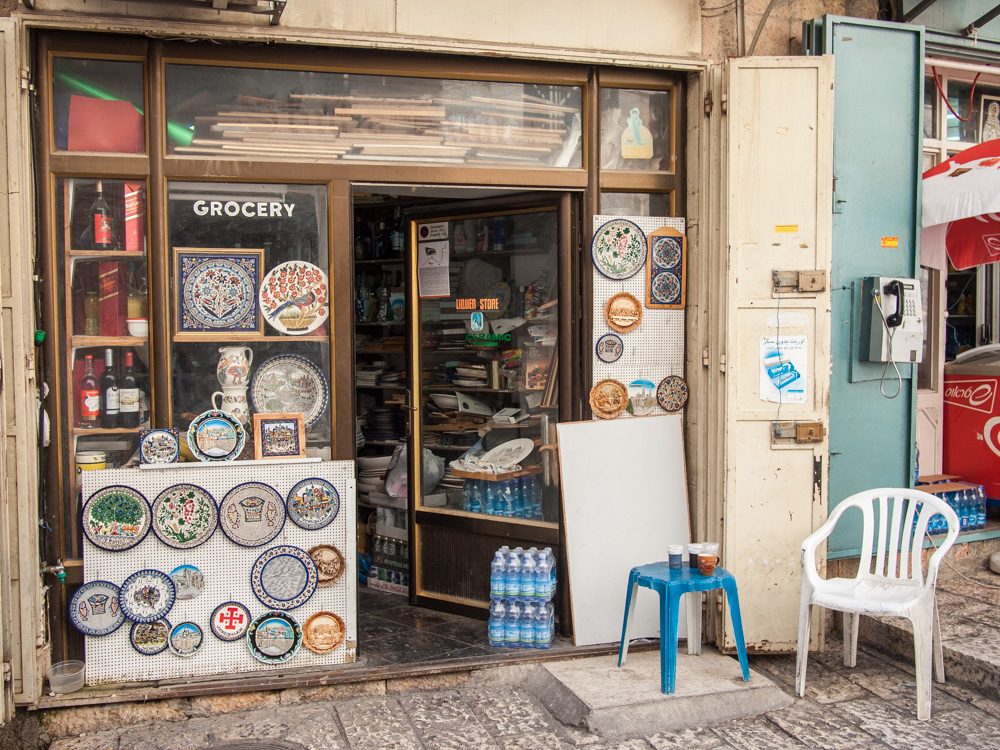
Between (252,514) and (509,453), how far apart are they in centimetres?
180

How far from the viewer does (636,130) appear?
5590 millimetres

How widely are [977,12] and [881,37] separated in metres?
1.15

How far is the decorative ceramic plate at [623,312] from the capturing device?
5.48 m

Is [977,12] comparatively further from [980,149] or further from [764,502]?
[764,502]

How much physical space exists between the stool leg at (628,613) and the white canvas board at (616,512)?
239mm

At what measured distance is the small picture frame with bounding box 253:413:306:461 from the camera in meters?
5.00

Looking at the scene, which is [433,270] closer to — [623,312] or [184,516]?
[623,312]

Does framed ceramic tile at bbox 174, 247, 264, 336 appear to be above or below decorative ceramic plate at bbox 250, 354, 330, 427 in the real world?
above

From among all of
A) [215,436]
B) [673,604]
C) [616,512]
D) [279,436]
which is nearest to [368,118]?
[279,436]

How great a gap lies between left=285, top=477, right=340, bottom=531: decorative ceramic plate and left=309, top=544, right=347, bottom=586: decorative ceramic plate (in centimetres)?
12

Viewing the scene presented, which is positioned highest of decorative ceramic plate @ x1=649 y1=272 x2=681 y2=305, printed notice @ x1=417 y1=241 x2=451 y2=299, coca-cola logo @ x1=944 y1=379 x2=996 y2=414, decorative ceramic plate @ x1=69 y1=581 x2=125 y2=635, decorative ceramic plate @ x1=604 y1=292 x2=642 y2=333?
printed notice @ x1=417 y1=241 x2=451 y2=299

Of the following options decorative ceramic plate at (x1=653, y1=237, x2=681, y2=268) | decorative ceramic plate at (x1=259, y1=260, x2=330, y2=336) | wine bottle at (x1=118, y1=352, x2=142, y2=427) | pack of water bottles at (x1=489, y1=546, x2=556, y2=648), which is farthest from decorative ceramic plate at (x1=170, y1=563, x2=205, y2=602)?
decorative ceramic plate at (x1=653, y1=237, x2=681, y2=268)

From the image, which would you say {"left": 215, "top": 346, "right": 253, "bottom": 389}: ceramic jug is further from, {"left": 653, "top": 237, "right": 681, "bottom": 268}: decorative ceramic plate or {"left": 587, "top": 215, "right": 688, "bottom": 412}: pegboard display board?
{"left": 653, "top": 237, "right": 681, "bottom": 268}: decorative ceramic plate

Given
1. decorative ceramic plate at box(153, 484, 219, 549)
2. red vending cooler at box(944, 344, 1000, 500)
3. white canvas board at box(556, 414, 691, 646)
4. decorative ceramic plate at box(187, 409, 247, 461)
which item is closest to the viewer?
decorative ceramic plate at box(153, 484, 219, 549)
